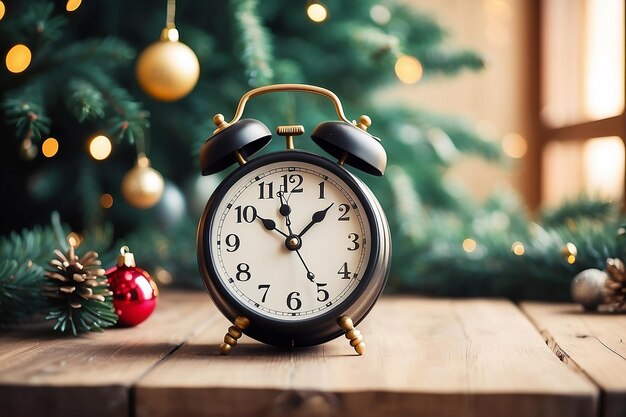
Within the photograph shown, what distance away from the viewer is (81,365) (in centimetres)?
95

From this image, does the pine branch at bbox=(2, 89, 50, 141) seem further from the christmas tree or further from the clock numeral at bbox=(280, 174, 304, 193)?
the clock numeral at bbox=(280, 174, 304, 193)

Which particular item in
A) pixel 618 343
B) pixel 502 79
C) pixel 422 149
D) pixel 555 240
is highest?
pixel 502 79

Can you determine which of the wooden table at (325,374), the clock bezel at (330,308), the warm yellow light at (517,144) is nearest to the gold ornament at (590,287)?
the wooden table at (325,374)

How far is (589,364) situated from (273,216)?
47 cm

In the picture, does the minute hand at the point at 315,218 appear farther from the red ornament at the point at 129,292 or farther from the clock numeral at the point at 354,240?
the red ornament at the point at 129,292

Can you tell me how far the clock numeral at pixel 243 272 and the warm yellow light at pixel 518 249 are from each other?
733 mm

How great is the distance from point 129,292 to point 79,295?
0.08 metres

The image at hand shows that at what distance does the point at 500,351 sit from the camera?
1.03 metres

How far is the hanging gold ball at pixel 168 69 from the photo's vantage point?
1.33 m

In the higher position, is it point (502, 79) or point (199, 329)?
point (502, 79)

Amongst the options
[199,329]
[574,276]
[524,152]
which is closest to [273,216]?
[199,329]

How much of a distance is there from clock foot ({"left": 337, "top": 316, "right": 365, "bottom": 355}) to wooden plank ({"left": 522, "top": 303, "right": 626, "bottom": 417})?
0.93 ft

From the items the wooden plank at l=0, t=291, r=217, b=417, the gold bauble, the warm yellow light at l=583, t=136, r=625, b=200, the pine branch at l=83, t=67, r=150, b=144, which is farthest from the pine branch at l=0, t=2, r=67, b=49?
the warm yellow light at l=583, t=136, r=625, b=200

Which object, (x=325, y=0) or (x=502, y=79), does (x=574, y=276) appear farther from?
(x=502, y=79)
